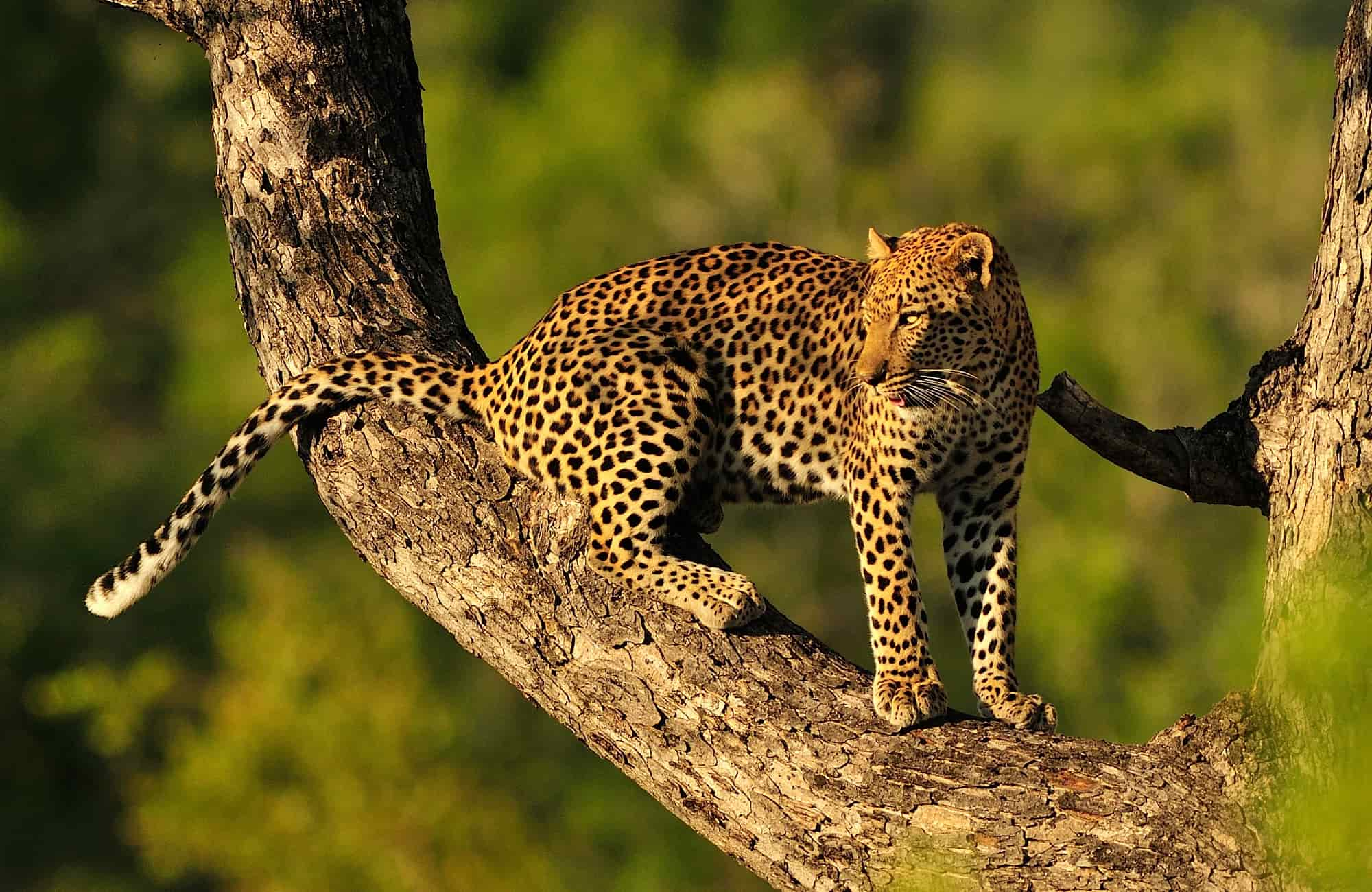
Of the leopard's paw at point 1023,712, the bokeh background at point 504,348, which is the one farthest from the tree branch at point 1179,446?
the bokeh background at point 504,348

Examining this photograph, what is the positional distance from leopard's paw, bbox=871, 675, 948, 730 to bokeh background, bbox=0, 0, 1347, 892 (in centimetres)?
2292

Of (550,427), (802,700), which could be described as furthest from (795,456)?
(802,700)

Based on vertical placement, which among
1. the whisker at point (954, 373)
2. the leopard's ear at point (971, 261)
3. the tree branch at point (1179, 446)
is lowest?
the tree branch at point (1179, 446)

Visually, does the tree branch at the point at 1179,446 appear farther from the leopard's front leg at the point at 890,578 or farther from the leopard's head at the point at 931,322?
the leopard's front leg at the point at 890,578

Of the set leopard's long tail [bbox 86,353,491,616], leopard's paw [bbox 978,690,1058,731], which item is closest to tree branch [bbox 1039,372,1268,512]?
leopard's paw [bbox 978,690,1058,731]

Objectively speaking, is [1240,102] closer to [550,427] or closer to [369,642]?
[369,642]

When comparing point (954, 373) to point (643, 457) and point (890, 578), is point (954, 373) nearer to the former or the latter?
point (890, 578)

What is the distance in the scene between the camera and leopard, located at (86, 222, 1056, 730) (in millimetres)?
7520

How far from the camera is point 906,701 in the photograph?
6645 mm

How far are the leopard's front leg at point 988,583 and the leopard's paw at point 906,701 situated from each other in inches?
29.3

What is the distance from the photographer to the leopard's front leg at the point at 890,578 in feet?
24.3

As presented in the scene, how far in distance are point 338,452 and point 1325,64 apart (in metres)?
45.0

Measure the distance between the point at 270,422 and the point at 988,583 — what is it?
9.45 feet

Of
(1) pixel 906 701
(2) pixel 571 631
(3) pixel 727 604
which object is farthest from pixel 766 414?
(1) pixel 906 701
